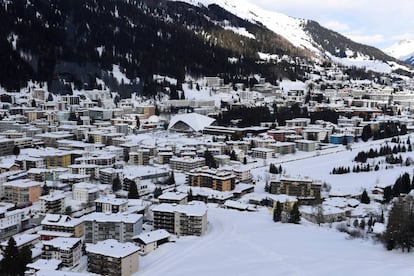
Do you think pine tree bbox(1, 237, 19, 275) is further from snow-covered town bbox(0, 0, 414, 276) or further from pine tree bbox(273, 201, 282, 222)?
pine tree bbox(273, 201, 282, 222)

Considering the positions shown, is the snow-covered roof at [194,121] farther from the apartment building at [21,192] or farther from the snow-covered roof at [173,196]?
the apartment building at [21,192]

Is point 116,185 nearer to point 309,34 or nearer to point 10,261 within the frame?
point 10,261

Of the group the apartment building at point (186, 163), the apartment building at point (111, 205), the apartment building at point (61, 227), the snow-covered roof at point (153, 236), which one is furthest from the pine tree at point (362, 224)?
the apartment building at point (186, 163)

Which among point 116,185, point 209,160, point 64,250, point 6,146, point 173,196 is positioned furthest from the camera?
point 6,146

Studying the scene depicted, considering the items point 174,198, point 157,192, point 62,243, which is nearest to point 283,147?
point 157,192

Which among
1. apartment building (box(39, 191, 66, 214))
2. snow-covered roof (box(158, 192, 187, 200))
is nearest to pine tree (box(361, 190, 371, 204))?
snow-covered roof (box(158, 192, 187, 200))

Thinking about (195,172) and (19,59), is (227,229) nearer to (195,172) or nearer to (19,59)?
(195,172)
